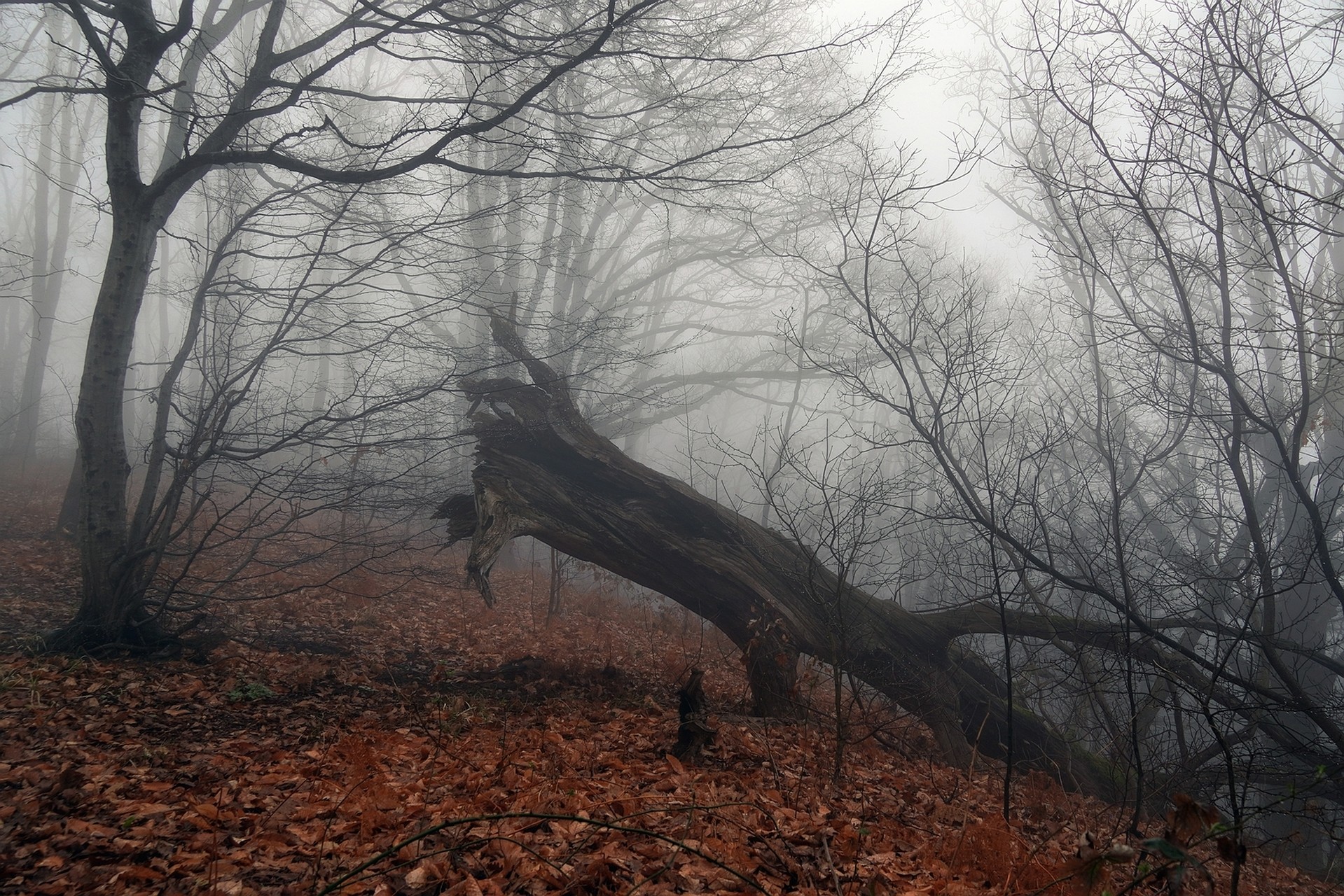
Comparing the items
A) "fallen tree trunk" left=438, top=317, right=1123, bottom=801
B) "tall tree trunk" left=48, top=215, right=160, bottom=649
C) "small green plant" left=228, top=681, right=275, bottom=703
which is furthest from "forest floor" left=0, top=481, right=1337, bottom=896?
"fallen tree trunk" left=438, top=317, right=1123, bottom=801

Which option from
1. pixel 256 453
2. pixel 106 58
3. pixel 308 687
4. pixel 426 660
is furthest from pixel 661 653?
pixel 106 58

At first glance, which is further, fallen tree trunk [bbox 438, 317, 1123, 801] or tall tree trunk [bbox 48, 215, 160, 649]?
fallen tree trunk [bbox 438, 317, 1123, 801]

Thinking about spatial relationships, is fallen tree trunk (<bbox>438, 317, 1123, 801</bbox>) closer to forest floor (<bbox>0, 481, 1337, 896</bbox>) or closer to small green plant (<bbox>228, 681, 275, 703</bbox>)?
forest floor (<bbox>0, 481, 1337, 896</bbox>)

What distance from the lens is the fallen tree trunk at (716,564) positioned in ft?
20.2

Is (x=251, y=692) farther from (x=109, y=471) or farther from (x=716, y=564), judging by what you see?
(x=716, y=564)

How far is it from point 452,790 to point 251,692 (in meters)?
2.26

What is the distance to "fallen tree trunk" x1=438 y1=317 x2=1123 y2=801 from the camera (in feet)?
20.2

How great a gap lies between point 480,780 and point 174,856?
4.27 ft

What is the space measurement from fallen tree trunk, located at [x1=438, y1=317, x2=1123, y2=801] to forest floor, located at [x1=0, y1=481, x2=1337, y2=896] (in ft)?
1.70

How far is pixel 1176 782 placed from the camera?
16.2 ft

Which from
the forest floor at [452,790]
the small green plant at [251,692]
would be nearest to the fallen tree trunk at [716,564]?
the forest floor at [452,790]

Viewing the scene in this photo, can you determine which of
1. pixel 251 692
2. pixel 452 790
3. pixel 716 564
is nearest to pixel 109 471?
pixel 251 692

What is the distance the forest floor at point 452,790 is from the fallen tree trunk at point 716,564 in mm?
519

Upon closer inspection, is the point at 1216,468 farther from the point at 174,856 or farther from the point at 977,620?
the point at 174,856
